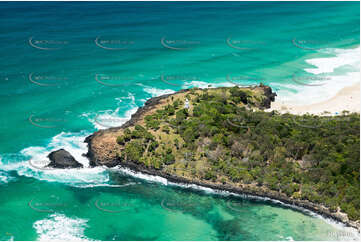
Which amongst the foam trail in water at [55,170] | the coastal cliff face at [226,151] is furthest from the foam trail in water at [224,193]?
the foam trail in water at [55,170]

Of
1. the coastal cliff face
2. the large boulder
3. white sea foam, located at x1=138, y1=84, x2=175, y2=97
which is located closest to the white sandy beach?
the coastal cliff face

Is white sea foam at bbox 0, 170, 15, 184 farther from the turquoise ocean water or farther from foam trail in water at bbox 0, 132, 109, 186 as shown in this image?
foam trail in water at bbox 0, 132, 109, 186

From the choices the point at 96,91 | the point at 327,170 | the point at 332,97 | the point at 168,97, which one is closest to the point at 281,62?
the point at 332,97

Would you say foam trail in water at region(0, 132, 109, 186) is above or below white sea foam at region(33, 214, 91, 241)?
above

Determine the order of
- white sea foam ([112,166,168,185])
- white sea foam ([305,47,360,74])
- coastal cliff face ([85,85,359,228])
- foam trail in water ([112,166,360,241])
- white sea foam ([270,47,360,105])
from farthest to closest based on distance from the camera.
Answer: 1. white sea foam ([305,47,360,74])
2. white sea foam ([270,47,360,105])
3. white sea foam ([112,166,168,185])
4. coastal cliff face ([85,85,359,228])
5. foam trail in water ([112,166,360,241])

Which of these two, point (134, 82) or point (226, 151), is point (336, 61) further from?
point (226, 151)
